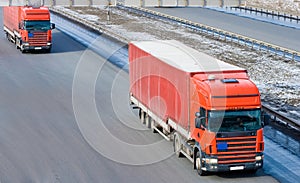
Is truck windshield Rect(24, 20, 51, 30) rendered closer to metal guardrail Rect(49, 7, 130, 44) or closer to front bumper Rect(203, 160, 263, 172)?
metal guardrail Rect(49, 7, 130, 44)

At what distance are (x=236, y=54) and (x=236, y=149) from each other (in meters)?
26.4

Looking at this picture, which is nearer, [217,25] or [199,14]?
[217,25]

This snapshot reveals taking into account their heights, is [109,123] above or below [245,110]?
below

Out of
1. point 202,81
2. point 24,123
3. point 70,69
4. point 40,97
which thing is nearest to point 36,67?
point 70,69

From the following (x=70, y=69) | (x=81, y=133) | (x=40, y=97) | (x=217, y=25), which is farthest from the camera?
(x=217, y=25)

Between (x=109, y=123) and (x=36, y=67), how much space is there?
50.3 ft

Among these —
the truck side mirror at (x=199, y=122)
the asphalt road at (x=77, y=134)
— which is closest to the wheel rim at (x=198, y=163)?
the asphalt road at (x=77, y=134)

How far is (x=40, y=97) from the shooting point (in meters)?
33.1

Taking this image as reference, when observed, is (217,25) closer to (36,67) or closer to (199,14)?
Result: (199,14)

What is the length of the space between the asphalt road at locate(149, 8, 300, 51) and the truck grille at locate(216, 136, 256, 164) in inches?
1096

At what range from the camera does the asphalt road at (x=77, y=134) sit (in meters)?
21.3

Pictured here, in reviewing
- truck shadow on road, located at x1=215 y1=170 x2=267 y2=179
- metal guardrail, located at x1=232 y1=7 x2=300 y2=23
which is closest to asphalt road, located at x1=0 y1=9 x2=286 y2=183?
truck shadow on road, located at x1=215 y1=170 x2=267 y2=179

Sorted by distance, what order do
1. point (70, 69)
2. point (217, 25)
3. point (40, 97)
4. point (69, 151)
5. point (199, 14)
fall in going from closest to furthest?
point (69, 151), point (40, 97), point (70, 69), point (217, 25), point (199, 14)

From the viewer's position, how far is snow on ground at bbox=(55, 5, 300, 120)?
110 ft
